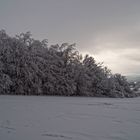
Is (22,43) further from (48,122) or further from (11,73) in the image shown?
(48,122)

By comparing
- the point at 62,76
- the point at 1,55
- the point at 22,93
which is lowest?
the point at 22,93

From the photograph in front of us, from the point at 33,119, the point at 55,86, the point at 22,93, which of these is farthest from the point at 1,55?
the point at 33,119

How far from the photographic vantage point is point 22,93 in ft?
51.9

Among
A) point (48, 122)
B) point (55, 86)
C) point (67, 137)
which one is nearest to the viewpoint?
point (67, 137)

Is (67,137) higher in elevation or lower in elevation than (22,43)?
lower

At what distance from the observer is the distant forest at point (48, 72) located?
623 inches

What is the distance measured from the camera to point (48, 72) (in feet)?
57.0

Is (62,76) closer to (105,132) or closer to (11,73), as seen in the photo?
(11,73)

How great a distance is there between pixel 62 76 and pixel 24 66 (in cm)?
316

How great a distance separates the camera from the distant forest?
51.9 ft

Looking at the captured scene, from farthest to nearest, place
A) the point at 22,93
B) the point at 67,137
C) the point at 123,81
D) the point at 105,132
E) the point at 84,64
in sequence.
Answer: the point at 123,81 < the point at 84,64 < the point at 22,93 < the point at 105,132 < the point at 67,137

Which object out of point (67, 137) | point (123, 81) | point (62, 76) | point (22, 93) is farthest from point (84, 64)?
point (67, 137)

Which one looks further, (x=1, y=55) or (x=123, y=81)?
(x=123, y=81)

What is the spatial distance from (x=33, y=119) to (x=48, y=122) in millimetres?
483
